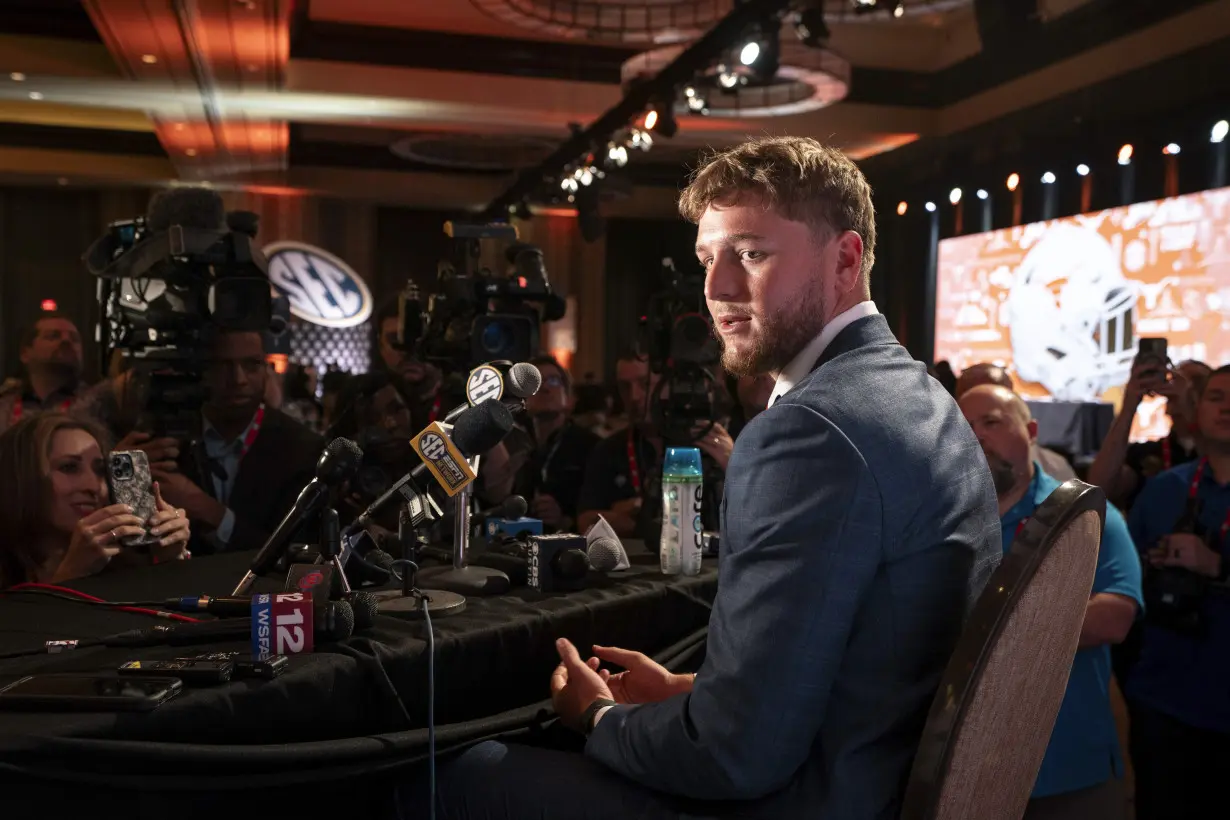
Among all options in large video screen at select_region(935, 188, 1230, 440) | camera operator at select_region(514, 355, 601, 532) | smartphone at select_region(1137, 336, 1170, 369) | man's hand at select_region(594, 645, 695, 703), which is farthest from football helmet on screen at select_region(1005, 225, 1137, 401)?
man's hand at select_region(594, 645, 695, 703)

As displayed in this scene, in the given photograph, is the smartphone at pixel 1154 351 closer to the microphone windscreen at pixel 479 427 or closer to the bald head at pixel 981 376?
the bald head at pixel 981 376

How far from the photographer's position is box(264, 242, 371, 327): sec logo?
7.13 metres

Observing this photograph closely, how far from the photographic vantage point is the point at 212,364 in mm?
2807

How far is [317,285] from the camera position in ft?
23.8

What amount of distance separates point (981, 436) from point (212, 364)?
1.98 meters

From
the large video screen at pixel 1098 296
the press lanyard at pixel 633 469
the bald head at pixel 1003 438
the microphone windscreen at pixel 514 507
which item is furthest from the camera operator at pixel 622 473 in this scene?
the large video screen at pixel 1098 296

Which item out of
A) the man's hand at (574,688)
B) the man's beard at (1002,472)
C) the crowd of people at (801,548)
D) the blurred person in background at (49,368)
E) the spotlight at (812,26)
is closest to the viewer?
the crowd of people at (801,548)

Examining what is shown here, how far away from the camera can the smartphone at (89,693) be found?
123 cm

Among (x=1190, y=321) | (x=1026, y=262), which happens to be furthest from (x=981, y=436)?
(x=1026, y=262)

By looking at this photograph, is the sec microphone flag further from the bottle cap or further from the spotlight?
the spotlight

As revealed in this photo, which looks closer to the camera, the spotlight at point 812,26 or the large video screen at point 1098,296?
the spotlight at point 812,26

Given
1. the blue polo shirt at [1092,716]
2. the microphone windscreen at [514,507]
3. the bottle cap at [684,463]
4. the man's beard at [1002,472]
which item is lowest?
the blue polo shirt at [1092,716]

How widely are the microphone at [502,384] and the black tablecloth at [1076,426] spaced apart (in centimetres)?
496

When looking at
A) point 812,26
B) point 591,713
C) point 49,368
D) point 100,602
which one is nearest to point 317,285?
point 49,368
